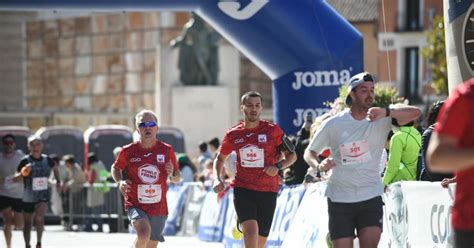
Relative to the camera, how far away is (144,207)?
13.4 m

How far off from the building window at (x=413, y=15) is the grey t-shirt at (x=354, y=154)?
53.0m

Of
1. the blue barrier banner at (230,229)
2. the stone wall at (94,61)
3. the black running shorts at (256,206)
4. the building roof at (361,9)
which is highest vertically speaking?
the building roof at (361,9)

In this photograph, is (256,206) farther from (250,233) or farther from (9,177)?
(9,177)

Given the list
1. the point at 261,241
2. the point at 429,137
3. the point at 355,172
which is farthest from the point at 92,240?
the point at 355,172

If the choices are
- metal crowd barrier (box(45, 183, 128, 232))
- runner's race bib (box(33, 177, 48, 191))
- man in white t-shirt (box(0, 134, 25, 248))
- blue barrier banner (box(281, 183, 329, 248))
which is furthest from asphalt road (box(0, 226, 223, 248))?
blue barrier banner (box(281, 183, 329, 248))

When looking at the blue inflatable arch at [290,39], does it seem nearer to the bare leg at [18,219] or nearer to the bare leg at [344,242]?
the bare leg at [18,219]

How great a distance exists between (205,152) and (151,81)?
38.7 metres

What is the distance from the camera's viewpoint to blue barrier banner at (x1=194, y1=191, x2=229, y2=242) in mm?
21750

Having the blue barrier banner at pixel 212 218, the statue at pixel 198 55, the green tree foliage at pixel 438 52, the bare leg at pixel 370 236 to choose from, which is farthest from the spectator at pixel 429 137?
the green tree foliage at pixel 438 52

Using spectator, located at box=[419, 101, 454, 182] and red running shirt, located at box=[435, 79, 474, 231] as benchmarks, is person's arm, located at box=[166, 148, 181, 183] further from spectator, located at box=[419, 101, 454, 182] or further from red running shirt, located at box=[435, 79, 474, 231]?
red running shirt, located at box=[435, 79, 474, 231]

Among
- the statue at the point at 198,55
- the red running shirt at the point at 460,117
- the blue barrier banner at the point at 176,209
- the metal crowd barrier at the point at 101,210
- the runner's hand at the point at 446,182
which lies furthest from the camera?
the statue at the point at 198,55

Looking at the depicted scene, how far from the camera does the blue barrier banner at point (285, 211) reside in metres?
16.2

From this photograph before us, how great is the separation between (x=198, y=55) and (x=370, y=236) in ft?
109

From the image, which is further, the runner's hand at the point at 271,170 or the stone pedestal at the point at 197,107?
the stone pedestal at the point at 197,107
